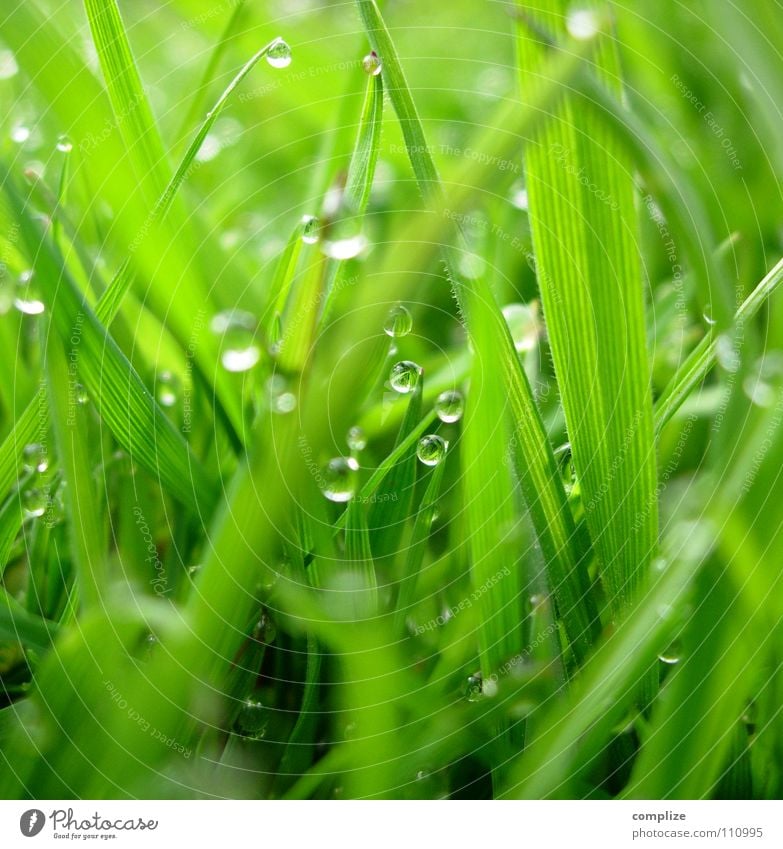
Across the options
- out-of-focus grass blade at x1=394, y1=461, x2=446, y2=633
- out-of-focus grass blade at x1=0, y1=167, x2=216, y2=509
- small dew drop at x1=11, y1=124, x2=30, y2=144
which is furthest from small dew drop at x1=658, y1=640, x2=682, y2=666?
small dew drop at x1=11, y1=124, x2=30, y2=144

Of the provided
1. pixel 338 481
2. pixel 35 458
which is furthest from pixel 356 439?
pixel 35 458

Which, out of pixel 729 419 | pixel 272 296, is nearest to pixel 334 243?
pixel 272 296

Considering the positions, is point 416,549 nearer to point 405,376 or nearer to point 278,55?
point 405,376

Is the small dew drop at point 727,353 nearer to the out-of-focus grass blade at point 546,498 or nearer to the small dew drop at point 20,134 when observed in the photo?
the out-of-focus grass blade at point 546,498

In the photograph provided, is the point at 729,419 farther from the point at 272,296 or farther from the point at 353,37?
the point at 353,37

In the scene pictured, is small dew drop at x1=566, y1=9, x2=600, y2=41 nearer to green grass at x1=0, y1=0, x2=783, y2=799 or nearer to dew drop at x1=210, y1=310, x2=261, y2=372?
green grass at x1=0, y1=0, x2=783, y2=799
